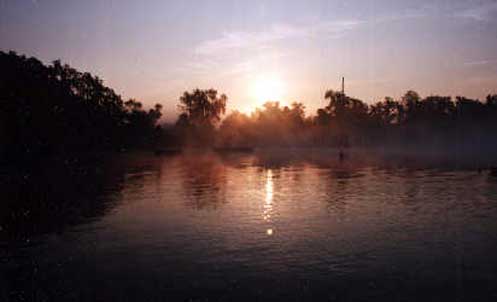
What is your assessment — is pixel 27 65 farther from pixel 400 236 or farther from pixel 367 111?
pixel 367 111

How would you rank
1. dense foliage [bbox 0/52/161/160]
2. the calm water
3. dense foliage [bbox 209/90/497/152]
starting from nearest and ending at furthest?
the calm water → dense foliage [bbox 0/52/161/160] → dense foliage [bbox 209/90/497/152]

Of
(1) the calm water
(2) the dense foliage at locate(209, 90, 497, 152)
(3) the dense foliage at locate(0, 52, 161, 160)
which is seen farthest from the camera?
(2) the dense foliage at locate(209, 90, 497, 152)

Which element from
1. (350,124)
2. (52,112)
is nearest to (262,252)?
(52,112)

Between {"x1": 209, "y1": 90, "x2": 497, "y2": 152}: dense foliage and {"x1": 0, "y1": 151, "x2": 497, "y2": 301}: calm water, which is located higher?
{"x1": 209, "y1": 90, "x2": 497, "y2": 152}: dense foliage

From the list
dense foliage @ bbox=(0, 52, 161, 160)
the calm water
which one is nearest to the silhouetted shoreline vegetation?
dense foliage @ bbox=(0, 52, 161, 160)

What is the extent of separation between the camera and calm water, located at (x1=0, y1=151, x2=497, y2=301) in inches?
416

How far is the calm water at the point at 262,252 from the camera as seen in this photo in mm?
10570

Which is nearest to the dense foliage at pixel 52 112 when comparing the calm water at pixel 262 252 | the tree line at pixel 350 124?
the calm water at pixel 262 252

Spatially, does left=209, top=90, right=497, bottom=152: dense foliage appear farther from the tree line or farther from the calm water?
the calm water

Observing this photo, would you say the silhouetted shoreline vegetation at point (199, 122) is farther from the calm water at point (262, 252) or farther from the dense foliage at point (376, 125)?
the calm water at point (262, 252)

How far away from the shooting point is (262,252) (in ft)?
46.0

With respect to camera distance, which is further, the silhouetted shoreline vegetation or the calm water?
the silhouetted shoreline vegetation

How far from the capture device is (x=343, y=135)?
169 metres

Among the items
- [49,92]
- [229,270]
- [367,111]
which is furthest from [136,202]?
[367,111]
